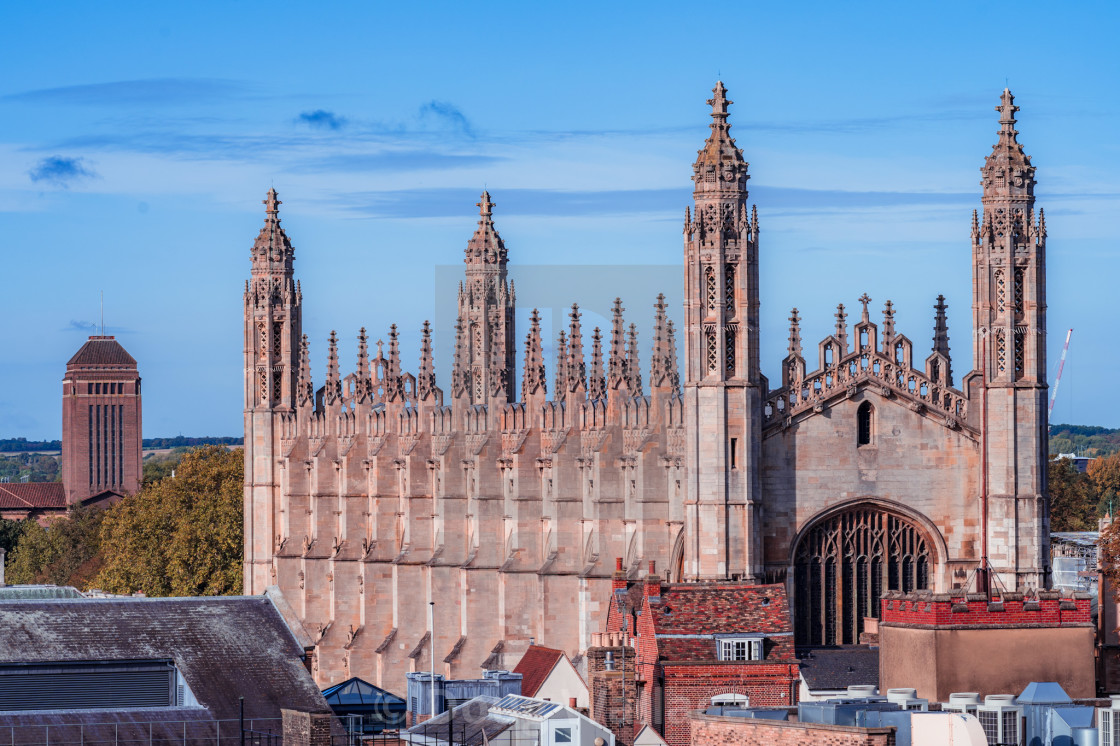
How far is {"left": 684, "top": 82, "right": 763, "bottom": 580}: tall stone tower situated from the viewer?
298 feet

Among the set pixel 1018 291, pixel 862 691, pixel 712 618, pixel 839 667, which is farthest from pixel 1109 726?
pixel 1018 291

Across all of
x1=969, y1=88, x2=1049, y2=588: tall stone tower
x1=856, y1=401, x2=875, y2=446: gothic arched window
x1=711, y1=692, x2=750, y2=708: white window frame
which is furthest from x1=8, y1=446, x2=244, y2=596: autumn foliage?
x1=711, y1=692, x2=750, y2=708: white window frame

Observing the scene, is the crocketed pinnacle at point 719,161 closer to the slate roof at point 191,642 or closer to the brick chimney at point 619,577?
the brick chimney at point 619,577

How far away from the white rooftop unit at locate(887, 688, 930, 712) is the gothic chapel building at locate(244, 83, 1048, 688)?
2437 cm

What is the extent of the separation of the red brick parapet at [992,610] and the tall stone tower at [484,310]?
176 feet

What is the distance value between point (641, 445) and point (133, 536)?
236 ft

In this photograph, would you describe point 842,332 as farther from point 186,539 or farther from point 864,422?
point 186,539

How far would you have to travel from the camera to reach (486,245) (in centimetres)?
12538

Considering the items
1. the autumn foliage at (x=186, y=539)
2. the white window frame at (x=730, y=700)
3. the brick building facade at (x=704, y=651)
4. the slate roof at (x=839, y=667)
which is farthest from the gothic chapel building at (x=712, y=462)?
the autumn foliage at (x=186, y=539)

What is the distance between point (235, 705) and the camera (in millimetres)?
72750

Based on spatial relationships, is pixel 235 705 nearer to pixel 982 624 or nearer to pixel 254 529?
pixel 982 624

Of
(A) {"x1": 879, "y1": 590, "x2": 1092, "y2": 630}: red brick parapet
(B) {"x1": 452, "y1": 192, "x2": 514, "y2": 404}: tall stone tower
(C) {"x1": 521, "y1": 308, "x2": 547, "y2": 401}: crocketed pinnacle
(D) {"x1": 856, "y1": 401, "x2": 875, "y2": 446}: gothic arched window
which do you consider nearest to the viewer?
(A) {"x1": 879, "y1": 590, "x2": 1092, "y2": 630}: red brick parapet

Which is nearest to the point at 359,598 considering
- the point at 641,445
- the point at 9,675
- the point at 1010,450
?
the point at 641,445

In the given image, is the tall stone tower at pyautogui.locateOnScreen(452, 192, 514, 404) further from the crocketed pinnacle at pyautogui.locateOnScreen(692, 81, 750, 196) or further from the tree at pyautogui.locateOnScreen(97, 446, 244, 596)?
the tree at pyautogui.locateOnScreen(97, 446, 244, 596)
